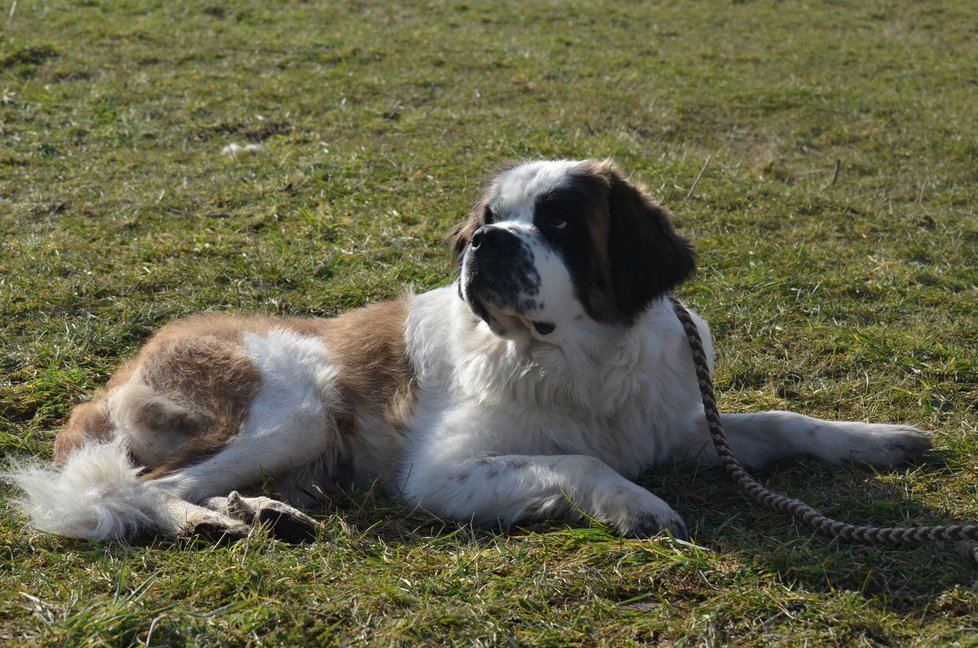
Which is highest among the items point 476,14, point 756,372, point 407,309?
point 476,14

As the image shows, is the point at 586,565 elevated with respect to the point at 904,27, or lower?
lower

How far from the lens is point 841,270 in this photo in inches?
243

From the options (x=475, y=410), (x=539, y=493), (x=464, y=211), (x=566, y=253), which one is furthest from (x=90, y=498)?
(x=464, y=211)

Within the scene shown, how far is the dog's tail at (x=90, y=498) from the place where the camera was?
3.46m

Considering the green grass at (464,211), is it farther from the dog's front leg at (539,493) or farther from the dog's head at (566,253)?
the dog's head at (566,253)

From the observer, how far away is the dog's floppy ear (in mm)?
3791

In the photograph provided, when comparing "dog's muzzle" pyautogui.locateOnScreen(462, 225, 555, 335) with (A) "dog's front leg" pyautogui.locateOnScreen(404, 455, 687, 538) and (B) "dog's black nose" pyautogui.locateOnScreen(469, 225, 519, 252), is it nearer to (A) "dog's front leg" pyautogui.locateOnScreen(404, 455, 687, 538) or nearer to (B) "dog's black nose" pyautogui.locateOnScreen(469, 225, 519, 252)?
(B) "dog's black nose" pyautogui.locateOnScreen(469, 225, 519, 252)

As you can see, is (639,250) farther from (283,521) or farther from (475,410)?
(283,521)

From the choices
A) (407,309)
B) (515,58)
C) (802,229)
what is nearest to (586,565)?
(407,309)

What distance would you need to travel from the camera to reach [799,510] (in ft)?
11.2

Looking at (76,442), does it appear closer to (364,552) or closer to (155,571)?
(155,571)

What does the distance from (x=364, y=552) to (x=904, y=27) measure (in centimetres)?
1436

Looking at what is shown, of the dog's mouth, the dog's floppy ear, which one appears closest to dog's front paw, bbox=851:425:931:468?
the dog's floppy ear

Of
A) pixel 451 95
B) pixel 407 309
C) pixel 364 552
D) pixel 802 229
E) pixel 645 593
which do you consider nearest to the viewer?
pixel 645 593
